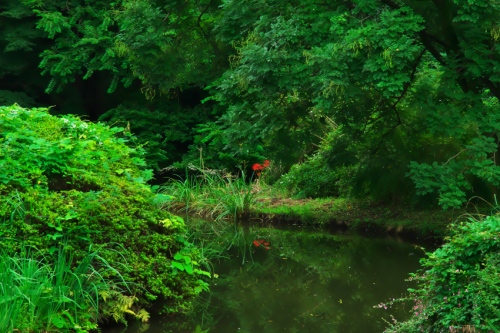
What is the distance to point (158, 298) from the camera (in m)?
4.21

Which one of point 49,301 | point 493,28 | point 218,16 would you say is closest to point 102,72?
point 218,16

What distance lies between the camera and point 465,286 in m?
2.88

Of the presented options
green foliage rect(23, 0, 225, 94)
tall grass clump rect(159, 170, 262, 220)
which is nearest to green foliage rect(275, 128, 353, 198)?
tall grass clump rect(159, 170, 262, 220)

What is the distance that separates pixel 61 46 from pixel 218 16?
240 inches

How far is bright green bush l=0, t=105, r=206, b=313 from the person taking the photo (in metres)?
3.66

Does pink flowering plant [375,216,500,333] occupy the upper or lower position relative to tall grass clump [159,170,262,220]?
upper

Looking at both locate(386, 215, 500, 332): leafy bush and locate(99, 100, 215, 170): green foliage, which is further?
locate(99, 100, 215, 170): green foliage

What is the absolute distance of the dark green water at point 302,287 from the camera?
13.6ft

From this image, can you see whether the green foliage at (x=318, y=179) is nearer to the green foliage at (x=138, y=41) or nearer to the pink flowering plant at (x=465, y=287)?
the green foliage at (x=138, y=41)

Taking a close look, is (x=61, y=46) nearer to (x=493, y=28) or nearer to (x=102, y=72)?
(x=102, y=72)

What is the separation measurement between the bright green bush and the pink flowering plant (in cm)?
203

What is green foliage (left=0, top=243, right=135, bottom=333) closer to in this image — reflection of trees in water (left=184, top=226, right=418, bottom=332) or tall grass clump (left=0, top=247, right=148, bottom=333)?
tall grass clump (left=0, top=247, right=148, bottom=333)

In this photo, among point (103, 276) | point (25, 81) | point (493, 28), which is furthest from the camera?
point (25, 81)

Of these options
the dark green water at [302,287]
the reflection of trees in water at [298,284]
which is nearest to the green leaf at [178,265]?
the dark green water at [302,287]
